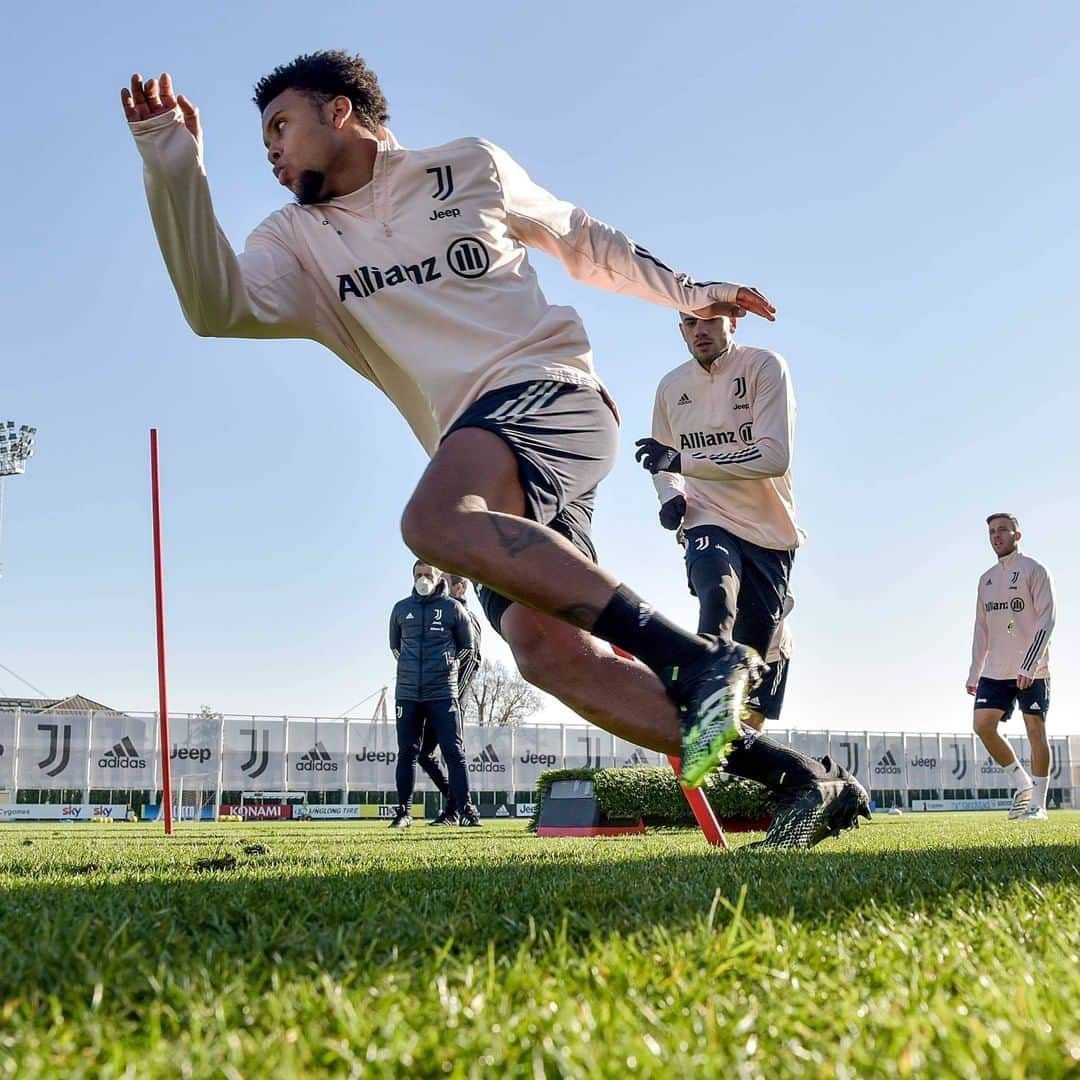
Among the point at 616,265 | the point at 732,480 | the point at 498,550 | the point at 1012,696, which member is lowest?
the point at 1012,696

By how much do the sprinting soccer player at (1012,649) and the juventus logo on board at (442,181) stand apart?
9662 millimetres

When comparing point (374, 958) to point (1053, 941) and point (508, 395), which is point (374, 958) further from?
point (508, 395)

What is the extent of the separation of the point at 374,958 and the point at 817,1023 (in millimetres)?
632

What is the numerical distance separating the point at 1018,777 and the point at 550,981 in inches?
486

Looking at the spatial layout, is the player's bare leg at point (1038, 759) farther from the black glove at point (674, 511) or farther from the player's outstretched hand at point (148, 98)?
the player's outstretched hand at point (148, 98)

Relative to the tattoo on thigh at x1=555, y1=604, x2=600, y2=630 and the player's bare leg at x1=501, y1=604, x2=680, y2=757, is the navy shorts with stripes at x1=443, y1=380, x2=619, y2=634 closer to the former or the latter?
the player's bare leg at x1=501, y1=604, x2=680, y2=757

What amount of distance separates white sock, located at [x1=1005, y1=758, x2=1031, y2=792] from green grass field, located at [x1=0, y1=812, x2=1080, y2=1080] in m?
10.5

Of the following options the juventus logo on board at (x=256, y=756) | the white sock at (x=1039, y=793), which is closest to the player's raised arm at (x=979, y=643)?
the white sock at (x=1039, y=793)

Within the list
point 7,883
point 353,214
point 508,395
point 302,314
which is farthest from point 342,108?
point 7,883

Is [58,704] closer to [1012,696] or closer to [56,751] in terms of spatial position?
[56,751]

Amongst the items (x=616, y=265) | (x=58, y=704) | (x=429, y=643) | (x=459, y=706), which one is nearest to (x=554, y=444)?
(x=616, y=265)

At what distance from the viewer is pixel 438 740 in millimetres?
11375

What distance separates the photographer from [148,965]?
1.50m

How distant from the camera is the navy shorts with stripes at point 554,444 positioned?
325 centimetres
